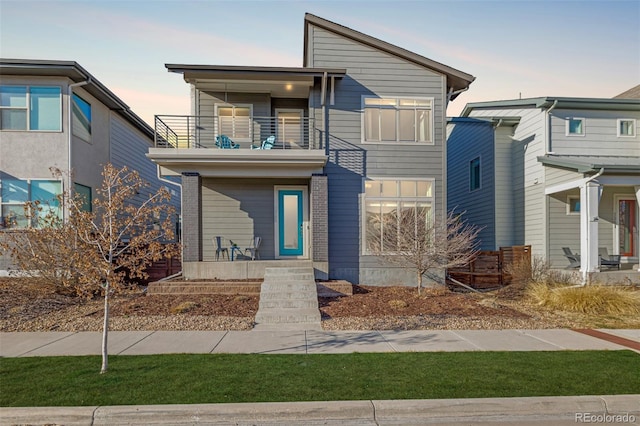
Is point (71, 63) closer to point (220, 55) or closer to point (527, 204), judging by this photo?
point (220, 55)

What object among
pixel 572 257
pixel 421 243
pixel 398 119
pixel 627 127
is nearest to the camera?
pixel 421 243

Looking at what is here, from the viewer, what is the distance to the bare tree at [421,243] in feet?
35.7

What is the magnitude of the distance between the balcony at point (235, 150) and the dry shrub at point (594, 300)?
7.05 metres

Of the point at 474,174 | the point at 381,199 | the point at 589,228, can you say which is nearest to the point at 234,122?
the point at 381,199

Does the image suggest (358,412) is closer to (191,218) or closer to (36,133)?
(191,218)

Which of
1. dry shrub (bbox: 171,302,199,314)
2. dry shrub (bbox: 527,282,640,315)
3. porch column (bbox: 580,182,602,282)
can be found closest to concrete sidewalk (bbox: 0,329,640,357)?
dry shrub (bbox: 171,302,199,314)

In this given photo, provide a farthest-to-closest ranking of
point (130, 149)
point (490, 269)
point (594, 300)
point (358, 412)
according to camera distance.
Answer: point (130, 149), point (490, 269), point (594, 300), point (358, 412)

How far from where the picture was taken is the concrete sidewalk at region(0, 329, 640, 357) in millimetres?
6238

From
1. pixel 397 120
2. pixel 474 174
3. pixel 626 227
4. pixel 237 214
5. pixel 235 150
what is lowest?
pixel 626 227

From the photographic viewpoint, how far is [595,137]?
14.8m

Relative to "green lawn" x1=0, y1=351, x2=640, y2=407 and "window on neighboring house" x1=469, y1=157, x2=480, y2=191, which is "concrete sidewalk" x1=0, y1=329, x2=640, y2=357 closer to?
"green lawn" x1=0, y1=351, x2=640, y2=407

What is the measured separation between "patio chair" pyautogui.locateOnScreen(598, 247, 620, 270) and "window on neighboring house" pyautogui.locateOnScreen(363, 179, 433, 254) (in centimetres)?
620

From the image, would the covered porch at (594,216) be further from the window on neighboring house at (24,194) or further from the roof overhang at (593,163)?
the window on neighboring house at (24,194)

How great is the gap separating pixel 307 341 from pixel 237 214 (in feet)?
25.1
